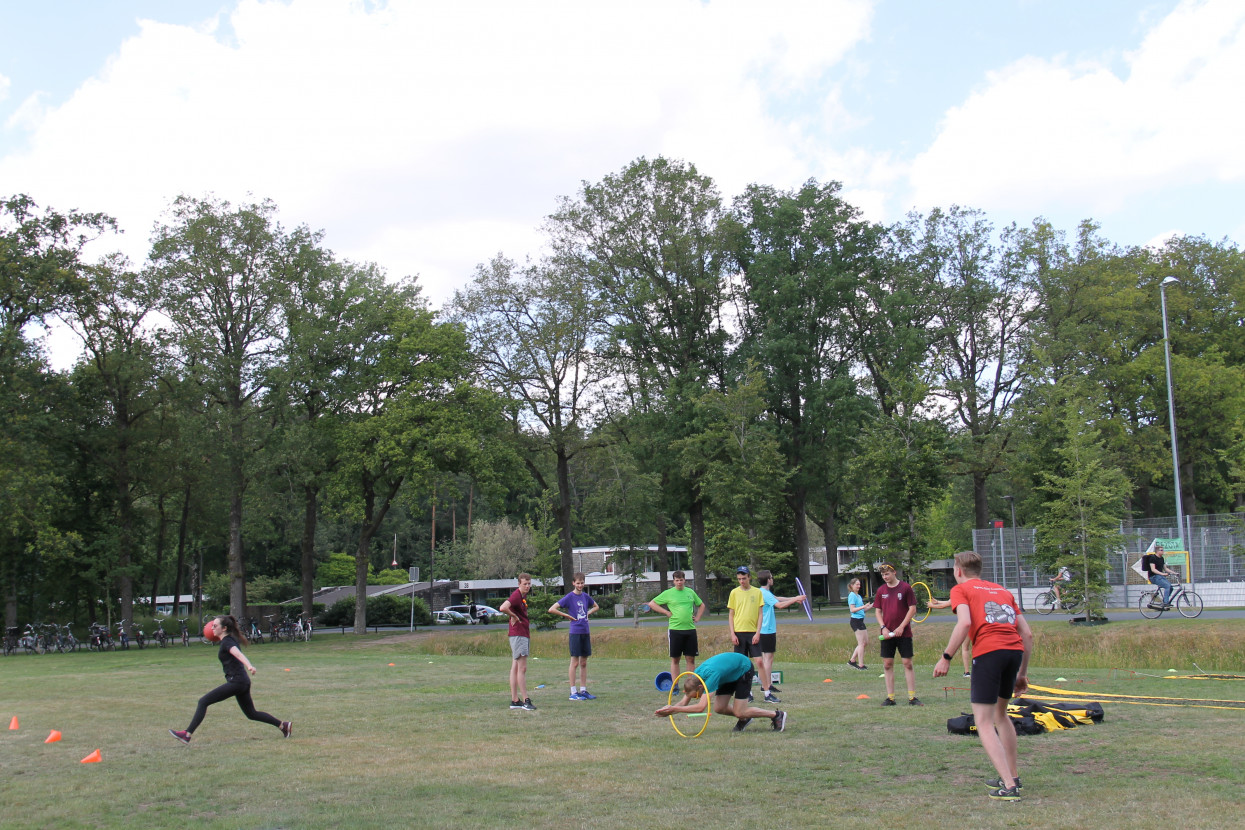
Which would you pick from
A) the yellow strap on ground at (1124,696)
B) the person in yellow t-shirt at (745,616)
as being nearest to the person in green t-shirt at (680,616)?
the person in yellow t-shirt at (745,616)

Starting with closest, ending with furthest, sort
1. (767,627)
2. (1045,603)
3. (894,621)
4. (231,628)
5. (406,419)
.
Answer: (231,628)
(894,621)
(767,627)
(1045,603)
(406,419)

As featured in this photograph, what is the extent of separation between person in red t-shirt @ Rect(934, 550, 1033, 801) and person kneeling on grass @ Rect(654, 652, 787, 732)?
3193 millimetres

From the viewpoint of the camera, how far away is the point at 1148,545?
34.2 m

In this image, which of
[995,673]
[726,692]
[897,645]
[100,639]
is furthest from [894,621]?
[100,639]

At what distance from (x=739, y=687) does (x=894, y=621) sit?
3.07m

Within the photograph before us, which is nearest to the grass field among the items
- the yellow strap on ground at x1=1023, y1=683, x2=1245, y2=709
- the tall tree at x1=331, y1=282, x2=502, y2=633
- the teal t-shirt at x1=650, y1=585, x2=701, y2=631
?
the yellow strap on ground at x1=1023, y1=683, x2=1245, y2=709

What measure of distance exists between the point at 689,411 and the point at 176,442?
2442cm

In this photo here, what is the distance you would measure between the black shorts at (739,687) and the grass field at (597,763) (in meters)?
0.45

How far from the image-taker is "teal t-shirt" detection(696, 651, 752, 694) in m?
10.2

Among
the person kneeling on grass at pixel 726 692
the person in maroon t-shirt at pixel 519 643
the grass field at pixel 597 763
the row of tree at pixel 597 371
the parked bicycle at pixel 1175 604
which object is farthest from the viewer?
the row of tree at pixel 597 371

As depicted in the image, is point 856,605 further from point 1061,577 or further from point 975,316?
point 975,316

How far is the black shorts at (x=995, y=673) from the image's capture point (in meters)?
7.30

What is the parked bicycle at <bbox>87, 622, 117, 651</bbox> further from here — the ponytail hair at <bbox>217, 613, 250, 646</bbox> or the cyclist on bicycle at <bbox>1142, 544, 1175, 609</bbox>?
the cyclist on bicycle at <bbox>1142, 544, 1175, 609</bbox>

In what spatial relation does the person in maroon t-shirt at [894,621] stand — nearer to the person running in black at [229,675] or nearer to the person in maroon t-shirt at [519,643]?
the person in maroon t-shirt at [519,643]
